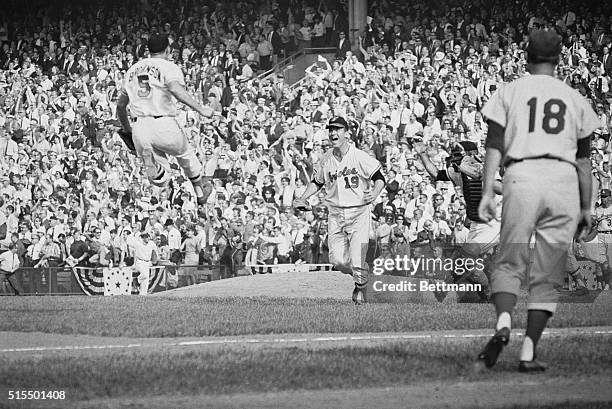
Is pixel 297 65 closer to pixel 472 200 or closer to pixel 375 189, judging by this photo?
pixel 375 189

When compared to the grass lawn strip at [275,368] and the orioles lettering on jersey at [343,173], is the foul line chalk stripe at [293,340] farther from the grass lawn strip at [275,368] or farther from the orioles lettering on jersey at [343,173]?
the orioles lettering on jersey at [343,173]

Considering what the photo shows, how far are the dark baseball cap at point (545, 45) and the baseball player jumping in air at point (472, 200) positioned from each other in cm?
556

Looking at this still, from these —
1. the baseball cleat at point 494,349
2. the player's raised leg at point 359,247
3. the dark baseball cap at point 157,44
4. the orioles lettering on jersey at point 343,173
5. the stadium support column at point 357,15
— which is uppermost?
the stadium support column at point 357,15

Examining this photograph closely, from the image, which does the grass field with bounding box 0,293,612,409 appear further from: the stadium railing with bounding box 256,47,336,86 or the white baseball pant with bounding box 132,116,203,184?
the stadium railing with bounding box 256,47,336,86

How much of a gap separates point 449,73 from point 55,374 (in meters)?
17.1

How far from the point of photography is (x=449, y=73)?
23641mm

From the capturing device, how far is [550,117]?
7.33 meters

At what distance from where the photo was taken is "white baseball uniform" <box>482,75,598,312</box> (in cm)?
730

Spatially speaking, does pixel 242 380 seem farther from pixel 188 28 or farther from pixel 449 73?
pixel 188 28

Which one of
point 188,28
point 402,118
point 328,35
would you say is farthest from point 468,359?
point 188,28

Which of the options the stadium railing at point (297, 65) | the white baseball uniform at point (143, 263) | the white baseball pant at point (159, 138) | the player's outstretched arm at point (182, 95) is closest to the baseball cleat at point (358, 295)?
the white baseball pant at point (159, 138)

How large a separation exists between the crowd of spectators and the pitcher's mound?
4.99 ft

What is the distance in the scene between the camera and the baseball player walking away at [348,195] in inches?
572

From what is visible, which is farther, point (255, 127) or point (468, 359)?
point (255, 127)
